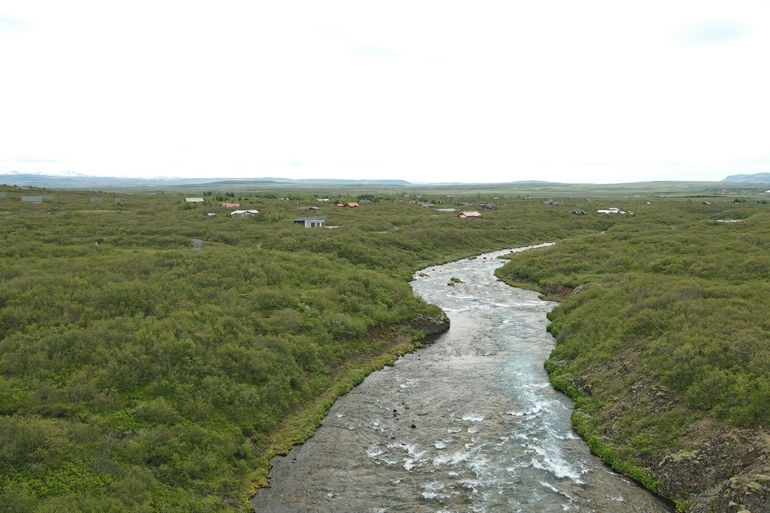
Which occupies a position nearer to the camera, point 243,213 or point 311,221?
point 311,221

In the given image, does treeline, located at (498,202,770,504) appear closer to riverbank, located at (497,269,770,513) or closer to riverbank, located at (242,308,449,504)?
riverbank, located at (497,269,770,513)

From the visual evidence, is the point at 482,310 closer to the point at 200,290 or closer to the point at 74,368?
the point at 200,290

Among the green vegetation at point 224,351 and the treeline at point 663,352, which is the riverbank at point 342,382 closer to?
the green vegetation at point 224,351

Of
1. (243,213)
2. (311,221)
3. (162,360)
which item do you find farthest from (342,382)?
(243,213)

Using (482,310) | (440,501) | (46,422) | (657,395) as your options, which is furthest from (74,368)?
(482,310)

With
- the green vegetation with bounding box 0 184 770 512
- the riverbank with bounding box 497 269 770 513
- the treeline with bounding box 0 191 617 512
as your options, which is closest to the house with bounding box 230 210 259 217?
the green vegetation with bounding box 0 184 770 512

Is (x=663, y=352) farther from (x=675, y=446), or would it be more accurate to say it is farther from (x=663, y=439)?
(x=675, y=446)
